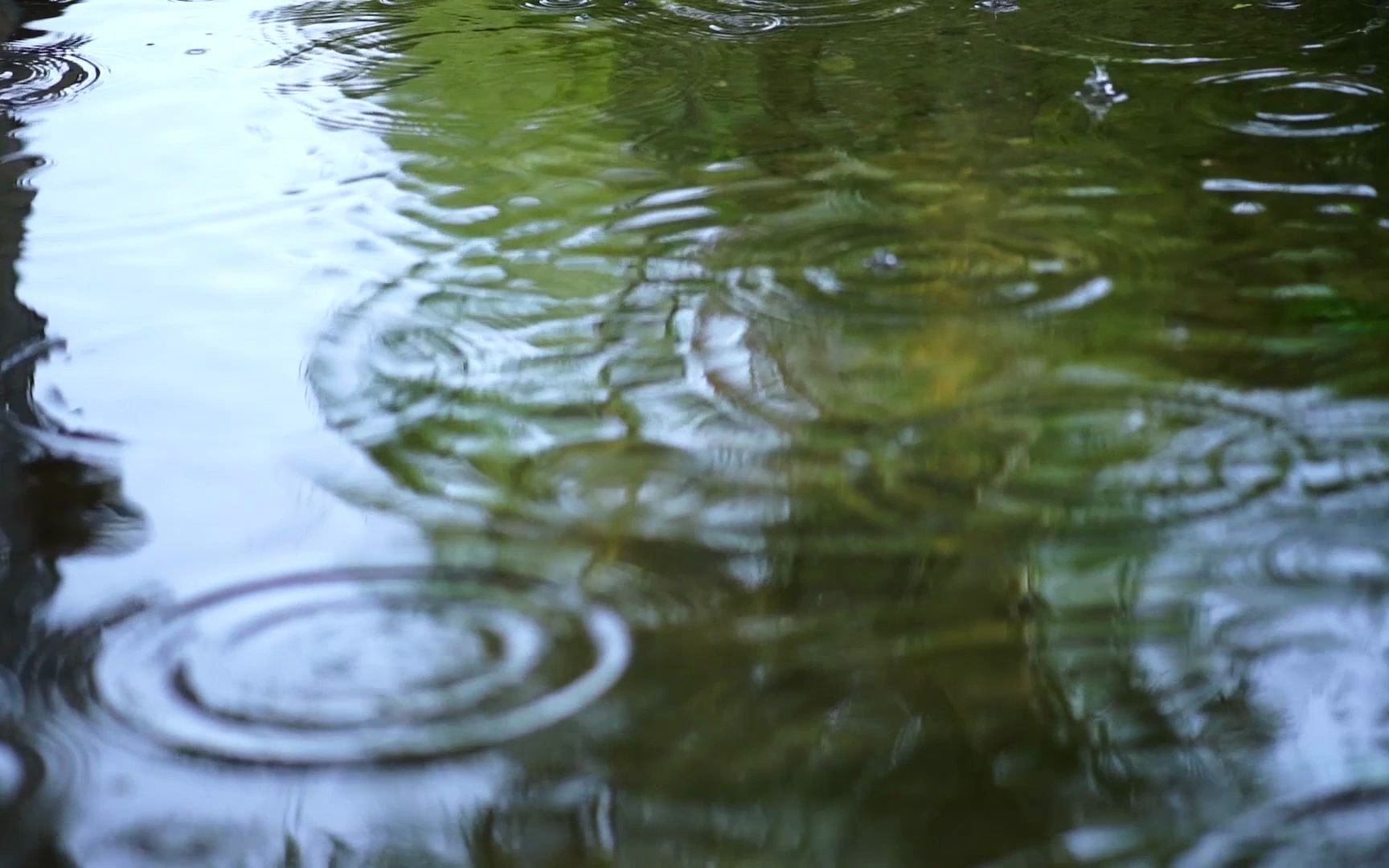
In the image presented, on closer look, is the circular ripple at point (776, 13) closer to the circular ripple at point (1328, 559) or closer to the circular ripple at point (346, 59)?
the circular ripple at point (346, 59)

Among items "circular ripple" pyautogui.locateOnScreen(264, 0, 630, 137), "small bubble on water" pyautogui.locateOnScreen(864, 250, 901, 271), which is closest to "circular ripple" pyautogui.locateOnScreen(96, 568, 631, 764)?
"small bubble on water" pyautogui.locateOnScreen(864, 250, 901, 271)

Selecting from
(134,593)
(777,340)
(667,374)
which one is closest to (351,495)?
(134,593)

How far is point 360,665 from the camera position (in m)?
0.93

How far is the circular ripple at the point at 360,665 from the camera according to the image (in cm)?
87

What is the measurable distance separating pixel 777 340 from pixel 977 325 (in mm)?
187

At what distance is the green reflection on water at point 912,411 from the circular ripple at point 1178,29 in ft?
0.06

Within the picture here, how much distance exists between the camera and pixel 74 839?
2.62 feet

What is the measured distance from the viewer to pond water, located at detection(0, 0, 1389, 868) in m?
0.83

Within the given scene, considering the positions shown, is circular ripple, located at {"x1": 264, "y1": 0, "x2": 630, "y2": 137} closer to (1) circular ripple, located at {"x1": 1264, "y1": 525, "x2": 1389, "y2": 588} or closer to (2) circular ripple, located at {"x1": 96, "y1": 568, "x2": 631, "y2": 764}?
(2) circular ripple, located at {"x1": 96, "y1": 568, "x2": 631, "y2": 764}

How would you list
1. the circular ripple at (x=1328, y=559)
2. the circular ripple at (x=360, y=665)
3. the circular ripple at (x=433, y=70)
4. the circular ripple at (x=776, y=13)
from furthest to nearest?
the circular ripple at (x=776, y=13)
the circular ripple at (x=433, y=70)
the circular ripple at (x=1328, y=559)
the circular ripple at (x=360, y=665)

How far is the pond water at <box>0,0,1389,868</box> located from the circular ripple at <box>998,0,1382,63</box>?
5 cm

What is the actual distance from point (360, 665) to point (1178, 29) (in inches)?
70.0

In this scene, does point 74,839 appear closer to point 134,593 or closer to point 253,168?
point 134,593

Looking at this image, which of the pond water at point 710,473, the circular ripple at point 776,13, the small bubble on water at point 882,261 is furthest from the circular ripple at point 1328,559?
the circular ripple at point 776,13
